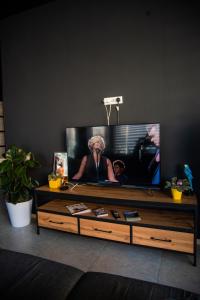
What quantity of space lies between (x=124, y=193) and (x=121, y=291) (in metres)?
1.24

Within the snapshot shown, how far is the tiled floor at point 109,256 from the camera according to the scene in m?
1.79

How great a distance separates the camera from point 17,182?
2.73 metres

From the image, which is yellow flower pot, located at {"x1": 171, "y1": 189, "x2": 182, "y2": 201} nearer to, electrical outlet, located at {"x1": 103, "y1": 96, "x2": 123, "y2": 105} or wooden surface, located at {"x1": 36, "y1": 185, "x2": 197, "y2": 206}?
wooden surface, located at {"x1": 36, "y1": 185, "x2": 197, "y2": 206}

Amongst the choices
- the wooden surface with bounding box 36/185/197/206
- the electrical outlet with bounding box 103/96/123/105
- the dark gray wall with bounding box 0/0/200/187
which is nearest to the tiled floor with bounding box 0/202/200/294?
the wooden surface with bounding box 36/185/197/206

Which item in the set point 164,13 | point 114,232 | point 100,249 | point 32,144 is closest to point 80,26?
point 164,13

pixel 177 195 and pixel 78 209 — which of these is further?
pixel 78 209

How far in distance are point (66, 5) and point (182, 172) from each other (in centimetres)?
248

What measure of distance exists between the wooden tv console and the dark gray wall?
0.46 meters

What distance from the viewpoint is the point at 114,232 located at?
2.12m

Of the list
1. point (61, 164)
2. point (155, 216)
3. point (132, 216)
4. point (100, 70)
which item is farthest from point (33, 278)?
point (100, 70)

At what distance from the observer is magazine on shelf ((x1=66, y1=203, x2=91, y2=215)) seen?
2318 mm

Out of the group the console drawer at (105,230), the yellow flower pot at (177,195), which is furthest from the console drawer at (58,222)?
the yellow flower pot at (177,195)

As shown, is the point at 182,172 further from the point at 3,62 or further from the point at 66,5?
the point at 3,62

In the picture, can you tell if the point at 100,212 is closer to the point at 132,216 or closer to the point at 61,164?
the point at 132,216
